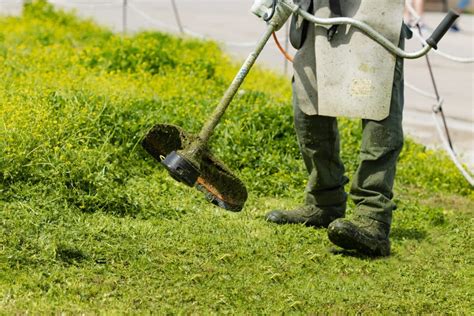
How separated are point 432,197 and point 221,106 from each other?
2.30m

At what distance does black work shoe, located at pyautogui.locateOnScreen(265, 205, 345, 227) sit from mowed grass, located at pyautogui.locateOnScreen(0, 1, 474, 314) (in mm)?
80

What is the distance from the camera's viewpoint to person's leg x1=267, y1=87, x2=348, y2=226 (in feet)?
19.8

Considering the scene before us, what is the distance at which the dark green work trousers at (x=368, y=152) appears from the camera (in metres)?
5.79

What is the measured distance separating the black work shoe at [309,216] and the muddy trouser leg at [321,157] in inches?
1.4

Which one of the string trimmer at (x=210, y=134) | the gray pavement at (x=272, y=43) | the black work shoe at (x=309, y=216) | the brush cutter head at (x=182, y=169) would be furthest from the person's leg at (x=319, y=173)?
the gray pavement at (x=272, y=43)

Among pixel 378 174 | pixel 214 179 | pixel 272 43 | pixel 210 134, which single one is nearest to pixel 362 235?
pixel 378 174

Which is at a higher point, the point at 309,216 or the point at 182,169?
the point at 182,169

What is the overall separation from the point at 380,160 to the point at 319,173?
448mm

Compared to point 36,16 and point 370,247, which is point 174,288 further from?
point 36,16

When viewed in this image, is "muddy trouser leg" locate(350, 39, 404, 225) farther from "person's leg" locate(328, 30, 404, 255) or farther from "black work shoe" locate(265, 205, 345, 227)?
"black work shoe" locate(265, 205, 345, 227)

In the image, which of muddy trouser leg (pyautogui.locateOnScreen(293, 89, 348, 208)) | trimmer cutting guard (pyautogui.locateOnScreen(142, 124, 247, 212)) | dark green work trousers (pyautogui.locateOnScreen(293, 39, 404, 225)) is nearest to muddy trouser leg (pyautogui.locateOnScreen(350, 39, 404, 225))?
dark green work trousers (pyautogui.locateOnScreen(293, 39, 404, 225))

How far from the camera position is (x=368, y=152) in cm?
582

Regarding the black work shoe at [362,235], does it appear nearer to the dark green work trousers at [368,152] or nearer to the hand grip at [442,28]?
the dark green work trousers at [368,152]

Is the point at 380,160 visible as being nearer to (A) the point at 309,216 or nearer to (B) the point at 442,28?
(A) the point at 309,216
